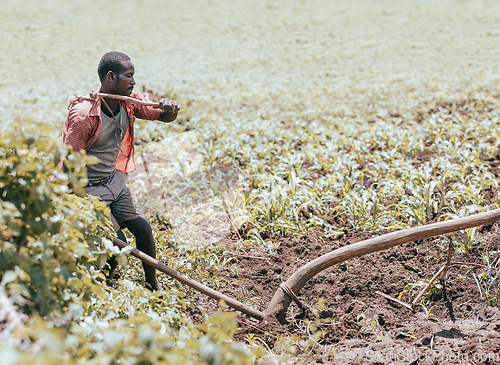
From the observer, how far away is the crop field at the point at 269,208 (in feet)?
6.19

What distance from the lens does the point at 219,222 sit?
15.8 ft

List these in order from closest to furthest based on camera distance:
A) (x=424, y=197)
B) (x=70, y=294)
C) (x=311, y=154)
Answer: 1. (x=70, y=294)
2. (x=424, y=197)
3. (x=311, y=154)

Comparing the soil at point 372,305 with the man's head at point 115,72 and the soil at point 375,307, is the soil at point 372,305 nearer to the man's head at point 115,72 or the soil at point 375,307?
the soil at point 375,307

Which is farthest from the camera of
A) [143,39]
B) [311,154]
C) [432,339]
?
[143,39]

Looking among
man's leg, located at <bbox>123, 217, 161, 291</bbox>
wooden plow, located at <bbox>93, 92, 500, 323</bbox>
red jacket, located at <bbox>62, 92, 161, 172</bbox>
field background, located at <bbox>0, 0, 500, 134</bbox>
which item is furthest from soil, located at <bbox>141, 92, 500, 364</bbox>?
field background, located at <bbox>0, 0, 500, 134</bbox>

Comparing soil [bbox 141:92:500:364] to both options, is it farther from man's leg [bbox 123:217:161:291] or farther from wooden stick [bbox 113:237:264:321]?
man's leg [bbox 123:217:161:291]

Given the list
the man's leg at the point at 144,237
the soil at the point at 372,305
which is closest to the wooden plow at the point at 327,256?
the soil at the point at 372,305

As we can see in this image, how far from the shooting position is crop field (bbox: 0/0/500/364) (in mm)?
1886

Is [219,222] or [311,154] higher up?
[311,154]

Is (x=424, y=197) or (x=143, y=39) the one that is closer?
(x=424, y=197)

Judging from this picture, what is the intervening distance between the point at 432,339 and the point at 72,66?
11.8m

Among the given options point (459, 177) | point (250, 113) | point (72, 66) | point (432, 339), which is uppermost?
point (72, 66)

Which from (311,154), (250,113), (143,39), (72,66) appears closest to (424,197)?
(311,154)

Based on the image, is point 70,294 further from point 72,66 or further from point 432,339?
point 72,66
